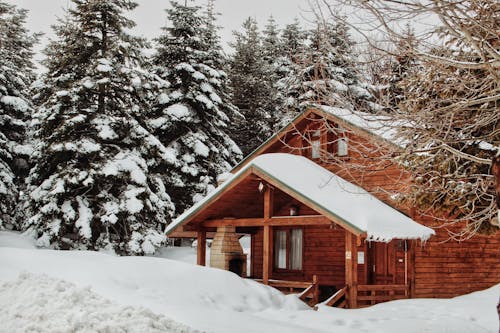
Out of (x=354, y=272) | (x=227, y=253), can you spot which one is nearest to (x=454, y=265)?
(x=354, y=272)

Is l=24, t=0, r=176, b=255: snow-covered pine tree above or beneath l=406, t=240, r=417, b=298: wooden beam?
above

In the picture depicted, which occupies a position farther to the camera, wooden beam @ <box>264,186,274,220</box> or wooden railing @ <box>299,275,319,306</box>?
wooden beam @ <box>264,186,274,220</box>

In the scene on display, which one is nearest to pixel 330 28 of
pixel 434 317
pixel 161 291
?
pixel 161 291

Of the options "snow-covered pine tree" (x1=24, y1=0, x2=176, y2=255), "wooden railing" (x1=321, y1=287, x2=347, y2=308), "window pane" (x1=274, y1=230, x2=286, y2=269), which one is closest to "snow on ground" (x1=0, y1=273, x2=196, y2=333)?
"wooden railing" (x1=321, y1=287, x2=347, y2=308)

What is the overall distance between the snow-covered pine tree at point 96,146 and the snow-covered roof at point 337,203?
5.92 metres

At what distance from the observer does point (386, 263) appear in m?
17.4

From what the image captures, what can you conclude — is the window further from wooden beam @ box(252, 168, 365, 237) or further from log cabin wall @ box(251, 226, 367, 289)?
wooden beam @ box(252, 168, 365, 237)

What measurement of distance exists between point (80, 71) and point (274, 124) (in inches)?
600

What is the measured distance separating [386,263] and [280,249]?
4.46 meters

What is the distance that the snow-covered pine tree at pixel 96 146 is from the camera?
22.3 metres

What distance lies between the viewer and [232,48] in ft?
134

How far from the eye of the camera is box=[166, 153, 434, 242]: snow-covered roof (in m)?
13.9

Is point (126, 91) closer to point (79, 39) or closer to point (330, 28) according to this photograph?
point (79, 39)

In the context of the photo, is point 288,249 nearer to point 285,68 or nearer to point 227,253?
point 227,253
